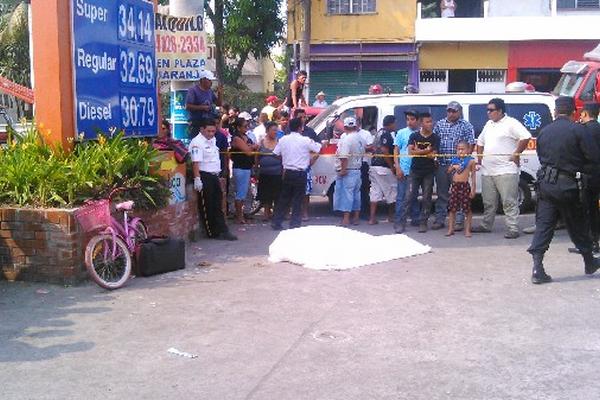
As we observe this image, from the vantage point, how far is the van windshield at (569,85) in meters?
14.8

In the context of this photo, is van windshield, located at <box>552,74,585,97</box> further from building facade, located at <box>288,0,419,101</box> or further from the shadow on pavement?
building facade, located at <box>288,0,419,101</box>

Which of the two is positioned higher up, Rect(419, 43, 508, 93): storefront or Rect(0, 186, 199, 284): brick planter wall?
Rect(419, 43, 508, 93): storefront

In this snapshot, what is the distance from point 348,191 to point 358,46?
16576 mm

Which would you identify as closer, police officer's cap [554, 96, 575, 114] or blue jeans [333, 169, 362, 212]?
police officer's cap [554, 96, 575, 114]

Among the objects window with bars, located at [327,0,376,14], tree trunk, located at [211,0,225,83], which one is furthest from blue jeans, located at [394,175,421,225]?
tree trunk, located at [211,0,225,83]

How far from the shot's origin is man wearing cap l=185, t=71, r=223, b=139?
11.1m

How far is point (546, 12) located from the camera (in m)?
26.5

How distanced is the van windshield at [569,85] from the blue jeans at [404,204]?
17.4 feet

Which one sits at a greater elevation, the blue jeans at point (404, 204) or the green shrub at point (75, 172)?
the green shrub at point (75, 172)

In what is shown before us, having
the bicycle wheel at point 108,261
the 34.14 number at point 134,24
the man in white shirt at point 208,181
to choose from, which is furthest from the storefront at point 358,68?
the bicycle wheel at point 108,261

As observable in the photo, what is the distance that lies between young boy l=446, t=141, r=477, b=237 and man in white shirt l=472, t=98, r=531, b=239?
0.91ft

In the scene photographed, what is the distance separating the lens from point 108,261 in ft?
25.4

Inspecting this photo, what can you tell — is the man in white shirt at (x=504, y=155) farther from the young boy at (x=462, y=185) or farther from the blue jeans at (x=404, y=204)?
the blue jeans at (x=404, y=204)

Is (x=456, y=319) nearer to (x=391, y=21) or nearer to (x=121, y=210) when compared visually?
(x=121, y=210)
